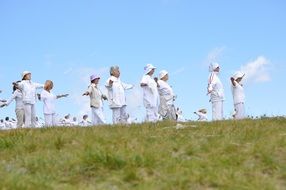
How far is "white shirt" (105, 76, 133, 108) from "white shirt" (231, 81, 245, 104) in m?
3.91

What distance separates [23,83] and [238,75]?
7.13 meters

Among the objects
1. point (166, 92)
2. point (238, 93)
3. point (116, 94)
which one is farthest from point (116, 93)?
point (238, 93)

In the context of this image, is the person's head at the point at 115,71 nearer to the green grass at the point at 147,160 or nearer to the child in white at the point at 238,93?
the child in white at the point at 238,93

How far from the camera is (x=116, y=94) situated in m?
18.2

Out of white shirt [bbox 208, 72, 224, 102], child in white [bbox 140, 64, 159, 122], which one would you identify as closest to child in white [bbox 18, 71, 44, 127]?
child in white [bbox 140, 64, 159, 122]

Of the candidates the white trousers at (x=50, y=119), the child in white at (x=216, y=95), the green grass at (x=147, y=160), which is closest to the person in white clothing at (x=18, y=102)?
the white trousers at (x=50, y=119)

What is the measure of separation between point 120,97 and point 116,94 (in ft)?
0.54

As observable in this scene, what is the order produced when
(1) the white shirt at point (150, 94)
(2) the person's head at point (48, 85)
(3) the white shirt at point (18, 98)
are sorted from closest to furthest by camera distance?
(1) the white shirt at point (150, 94) → (2) the person's head at point (48, 85) → (3) the white shirt at point (18, 98)

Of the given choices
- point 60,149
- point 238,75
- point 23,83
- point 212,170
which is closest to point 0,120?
point 23,83

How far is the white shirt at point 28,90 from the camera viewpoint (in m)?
19.2

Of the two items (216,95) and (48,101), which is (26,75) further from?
(216,95)

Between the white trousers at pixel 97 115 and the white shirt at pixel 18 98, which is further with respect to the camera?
the white shirt at pixel 18 98

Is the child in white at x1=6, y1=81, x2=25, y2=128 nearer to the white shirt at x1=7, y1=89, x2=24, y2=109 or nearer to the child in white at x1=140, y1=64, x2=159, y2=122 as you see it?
the white shirt at x1=7, y1=89, x2=24, y2=109

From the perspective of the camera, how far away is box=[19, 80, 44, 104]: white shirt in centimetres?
1919
